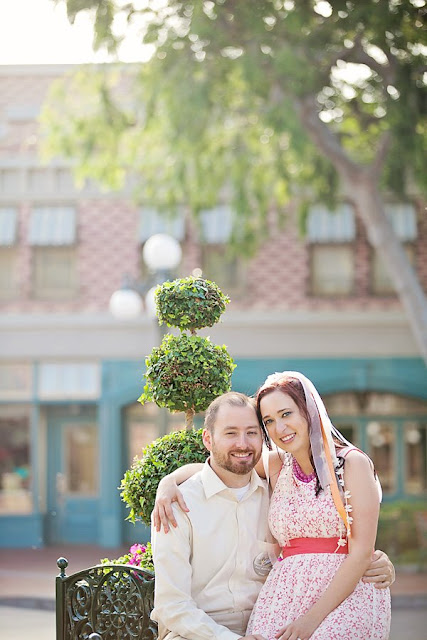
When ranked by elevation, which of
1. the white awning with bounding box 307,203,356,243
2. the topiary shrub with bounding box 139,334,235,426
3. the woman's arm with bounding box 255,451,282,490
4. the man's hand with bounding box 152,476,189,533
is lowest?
the man's hand with bounding box 152,476,189,533

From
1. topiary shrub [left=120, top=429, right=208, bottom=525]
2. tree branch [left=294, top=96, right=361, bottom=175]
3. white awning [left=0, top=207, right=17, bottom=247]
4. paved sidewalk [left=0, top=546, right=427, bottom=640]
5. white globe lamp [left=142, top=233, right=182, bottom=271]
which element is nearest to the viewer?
topiary shrub [left=120, top=429, right=208, bottom=525]

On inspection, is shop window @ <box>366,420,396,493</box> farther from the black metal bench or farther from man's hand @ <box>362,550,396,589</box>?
man's hand @ <box>362,550,396,589</box>

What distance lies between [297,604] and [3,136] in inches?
680

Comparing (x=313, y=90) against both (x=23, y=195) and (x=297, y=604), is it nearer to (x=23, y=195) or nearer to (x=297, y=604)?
(x=23, y=195)

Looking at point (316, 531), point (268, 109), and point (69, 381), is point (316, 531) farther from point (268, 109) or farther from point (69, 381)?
point (69, 381)

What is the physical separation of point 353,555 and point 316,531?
202 millimetres

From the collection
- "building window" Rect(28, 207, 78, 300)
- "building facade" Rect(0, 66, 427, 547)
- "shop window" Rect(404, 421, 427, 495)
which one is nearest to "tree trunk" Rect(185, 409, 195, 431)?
"building facade" Rect(0, 66, 427, 547)

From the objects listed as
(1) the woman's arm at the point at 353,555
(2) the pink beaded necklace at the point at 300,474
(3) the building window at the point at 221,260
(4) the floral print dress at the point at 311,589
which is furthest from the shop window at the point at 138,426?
(1) the woman's arm at the point at 353,555

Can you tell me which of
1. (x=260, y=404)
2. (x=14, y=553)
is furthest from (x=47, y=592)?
(x=260, y=404)

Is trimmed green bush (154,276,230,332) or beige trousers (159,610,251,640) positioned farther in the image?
trimmed green bush (154,276,230,332)

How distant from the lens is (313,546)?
15.1ft

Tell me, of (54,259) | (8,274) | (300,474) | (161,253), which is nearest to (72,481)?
(8,274)

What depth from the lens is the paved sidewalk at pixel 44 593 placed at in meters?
11.8

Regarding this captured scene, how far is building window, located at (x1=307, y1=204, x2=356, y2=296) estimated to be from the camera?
19984 mm
